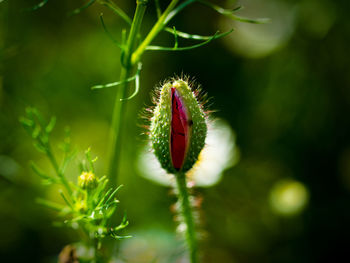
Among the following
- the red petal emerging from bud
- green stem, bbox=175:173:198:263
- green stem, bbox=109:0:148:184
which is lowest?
green stem, bbox=175:173:198:263

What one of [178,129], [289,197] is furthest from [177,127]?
[289,197]

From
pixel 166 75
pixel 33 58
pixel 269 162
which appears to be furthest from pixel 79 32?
pixel 269 162

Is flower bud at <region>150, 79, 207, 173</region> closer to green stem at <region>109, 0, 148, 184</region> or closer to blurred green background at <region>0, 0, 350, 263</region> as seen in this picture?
green stem at <region>109, 0, 148, 184</region>

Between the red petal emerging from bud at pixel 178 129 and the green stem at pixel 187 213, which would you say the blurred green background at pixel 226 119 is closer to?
the green stem at pixel 187 213

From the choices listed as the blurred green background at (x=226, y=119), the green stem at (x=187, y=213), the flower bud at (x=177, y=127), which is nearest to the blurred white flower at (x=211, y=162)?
the blurred green background at (x=226, y=119)

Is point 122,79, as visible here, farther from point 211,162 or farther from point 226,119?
point 226,119

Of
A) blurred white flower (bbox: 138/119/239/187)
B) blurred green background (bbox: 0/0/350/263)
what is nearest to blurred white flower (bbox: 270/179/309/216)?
blurred green background (bbox: 0/0/350/263)
